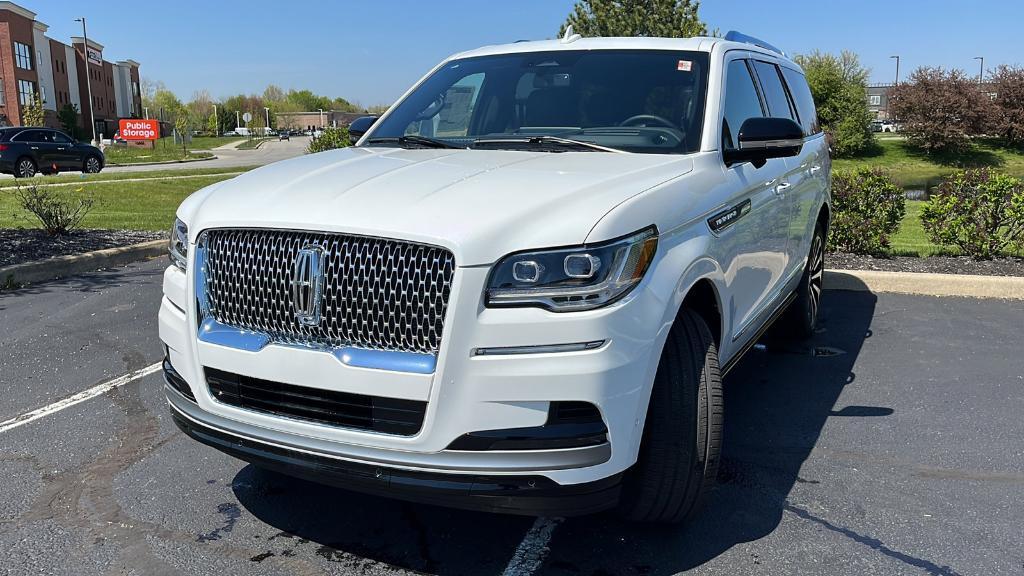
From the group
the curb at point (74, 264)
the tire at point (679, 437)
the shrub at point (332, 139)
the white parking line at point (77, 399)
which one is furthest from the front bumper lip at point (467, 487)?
the shrub at point (332, 139)

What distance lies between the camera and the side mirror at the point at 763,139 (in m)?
3.79

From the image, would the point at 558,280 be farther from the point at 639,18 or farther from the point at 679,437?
the point at 639,18

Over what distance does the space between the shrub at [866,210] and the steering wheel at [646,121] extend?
576 cm

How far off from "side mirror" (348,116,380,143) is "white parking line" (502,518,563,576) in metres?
2.56

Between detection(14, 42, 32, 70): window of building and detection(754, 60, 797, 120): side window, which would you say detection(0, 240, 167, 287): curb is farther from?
detection(14, 42, 32, 70): window of building

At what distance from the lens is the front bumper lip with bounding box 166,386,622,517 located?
2703mm

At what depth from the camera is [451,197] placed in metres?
2.94

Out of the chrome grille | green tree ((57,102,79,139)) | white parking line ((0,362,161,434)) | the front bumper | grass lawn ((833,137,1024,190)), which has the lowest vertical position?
grass lawn ((833,137,1024,190))

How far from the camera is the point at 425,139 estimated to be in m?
4.37

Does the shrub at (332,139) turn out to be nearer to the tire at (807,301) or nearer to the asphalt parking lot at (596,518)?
the asphalt parking lot at (596,518)

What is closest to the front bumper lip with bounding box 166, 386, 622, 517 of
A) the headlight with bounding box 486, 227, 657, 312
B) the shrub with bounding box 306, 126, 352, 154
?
the headlight with bounding box 486, 227, 657, 312

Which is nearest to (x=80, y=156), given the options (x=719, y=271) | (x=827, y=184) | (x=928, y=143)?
(x=827, y=184)

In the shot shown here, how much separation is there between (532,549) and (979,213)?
24.6 ft

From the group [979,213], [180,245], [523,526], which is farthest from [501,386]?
[979,213]
